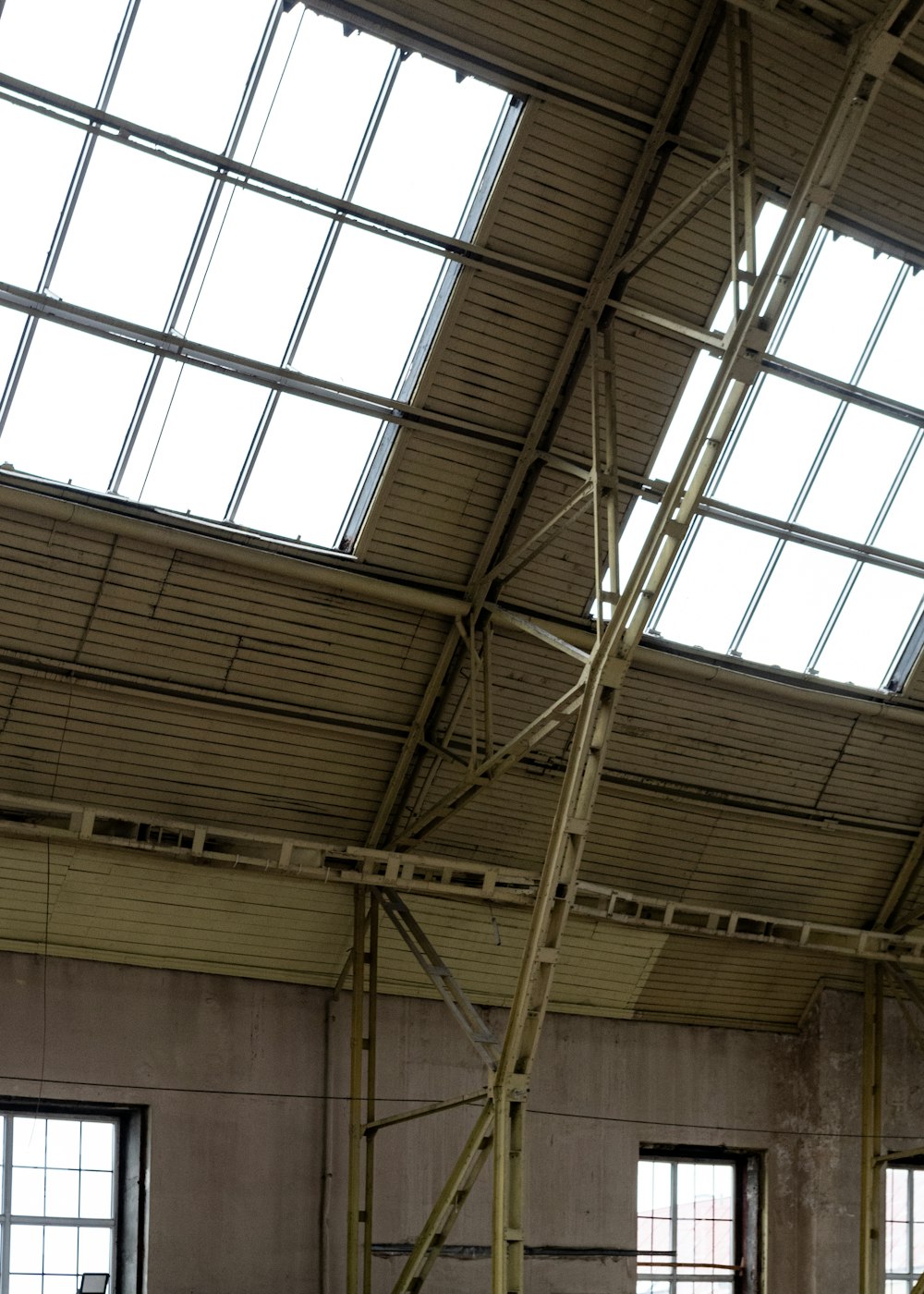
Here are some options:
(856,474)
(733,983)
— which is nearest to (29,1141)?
(733,983)

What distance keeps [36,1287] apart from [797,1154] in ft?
39.8

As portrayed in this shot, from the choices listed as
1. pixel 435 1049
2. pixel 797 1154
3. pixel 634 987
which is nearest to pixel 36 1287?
pixel 435 1049

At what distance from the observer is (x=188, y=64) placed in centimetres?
1520

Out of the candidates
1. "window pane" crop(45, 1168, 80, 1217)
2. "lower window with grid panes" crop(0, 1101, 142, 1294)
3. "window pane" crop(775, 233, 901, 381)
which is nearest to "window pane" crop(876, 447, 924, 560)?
"window pane" crop(775, 233, 901, 381)

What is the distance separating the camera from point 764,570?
66.8 feet

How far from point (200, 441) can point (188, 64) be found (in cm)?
416

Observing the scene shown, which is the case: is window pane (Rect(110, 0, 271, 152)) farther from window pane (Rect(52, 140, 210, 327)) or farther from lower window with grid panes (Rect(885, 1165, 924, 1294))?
lower window with grid panes (Rect(885, 1165, 924, 1294))

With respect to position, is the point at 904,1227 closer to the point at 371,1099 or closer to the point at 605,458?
the point at 371,1099

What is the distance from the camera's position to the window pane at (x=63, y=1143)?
63.0 feet

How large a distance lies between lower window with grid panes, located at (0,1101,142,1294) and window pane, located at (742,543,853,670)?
1083 centimetres

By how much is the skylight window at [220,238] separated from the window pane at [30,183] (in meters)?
0.02

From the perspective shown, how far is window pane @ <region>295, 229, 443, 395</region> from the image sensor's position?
1670cm

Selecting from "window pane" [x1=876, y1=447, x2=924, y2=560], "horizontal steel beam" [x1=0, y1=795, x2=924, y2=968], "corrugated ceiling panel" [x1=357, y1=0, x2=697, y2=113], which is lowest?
"horizontal steel beam" [x1=0, y1=795, x2=924, y2=968]

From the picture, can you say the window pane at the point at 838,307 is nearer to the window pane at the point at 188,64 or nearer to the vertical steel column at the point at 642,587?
the vertical steel column at the point at 642,587
